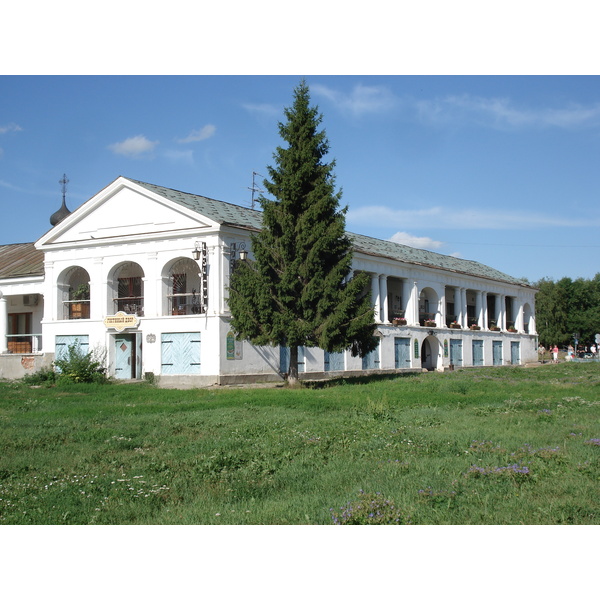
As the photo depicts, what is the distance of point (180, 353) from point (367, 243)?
16097 millimetres

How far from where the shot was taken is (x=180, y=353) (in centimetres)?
2802

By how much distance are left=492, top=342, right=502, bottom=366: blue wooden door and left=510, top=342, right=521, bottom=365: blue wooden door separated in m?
1.89

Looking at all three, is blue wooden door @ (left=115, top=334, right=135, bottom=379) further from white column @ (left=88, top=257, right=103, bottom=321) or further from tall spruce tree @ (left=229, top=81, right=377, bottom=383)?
tall spruce tree @ (left=229, top=81, right=377, bottom=383)

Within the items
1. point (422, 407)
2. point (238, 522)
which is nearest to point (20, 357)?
point (422, 407)

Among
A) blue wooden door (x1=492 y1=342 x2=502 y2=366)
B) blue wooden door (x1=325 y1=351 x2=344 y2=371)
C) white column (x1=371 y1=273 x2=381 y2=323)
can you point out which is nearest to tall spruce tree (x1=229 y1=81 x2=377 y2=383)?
blue wooden door (x1=325 y1=351 x2=344 y2=371)

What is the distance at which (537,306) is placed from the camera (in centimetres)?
8344

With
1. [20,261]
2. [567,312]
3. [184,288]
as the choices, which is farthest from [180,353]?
[567,312]

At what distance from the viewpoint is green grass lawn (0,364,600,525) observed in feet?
23.4

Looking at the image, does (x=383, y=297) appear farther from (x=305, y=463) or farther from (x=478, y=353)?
(x=305, y=463)

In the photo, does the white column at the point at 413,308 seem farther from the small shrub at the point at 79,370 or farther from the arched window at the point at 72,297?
the small shrub at the point at 79,370

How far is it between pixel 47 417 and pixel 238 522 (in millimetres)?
10511

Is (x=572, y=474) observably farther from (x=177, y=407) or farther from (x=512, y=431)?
(x=177, y=407)

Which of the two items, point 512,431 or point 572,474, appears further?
point 512,431

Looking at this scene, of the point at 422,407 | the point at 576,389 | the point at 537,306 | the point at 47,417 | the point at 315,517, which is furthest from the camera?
the point at 537,306
